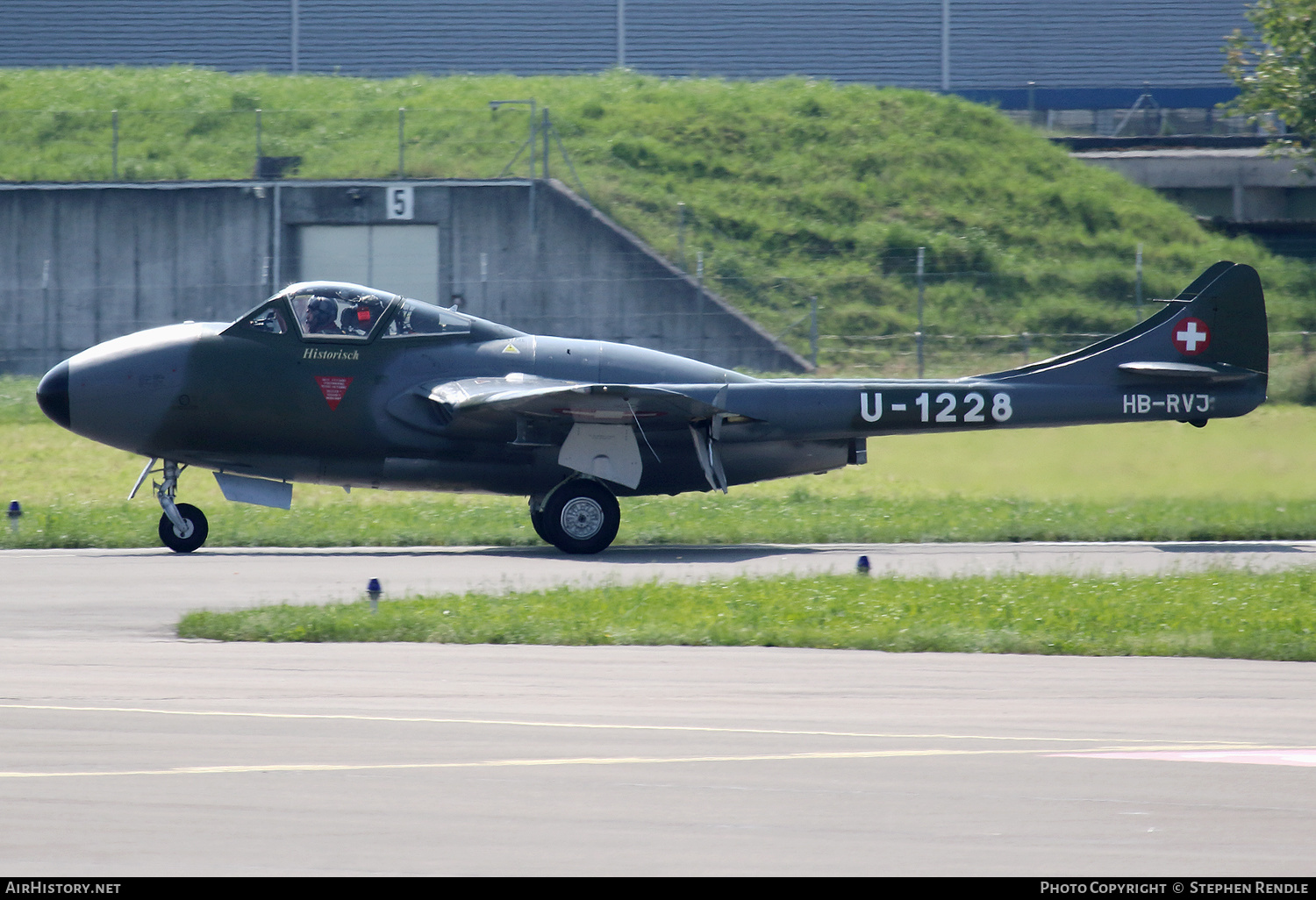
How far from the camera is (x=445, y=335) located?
51.2 feet

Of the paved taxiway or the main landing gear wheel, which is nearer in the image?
the paved taxiway

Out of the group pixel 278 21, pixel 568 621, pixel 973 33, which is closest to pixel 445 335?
pixel 568 621

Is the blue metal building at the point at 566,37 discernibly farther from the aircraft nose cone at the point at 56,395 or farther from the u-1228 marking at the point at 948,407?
the aircraft nose cone at the point at 56,395

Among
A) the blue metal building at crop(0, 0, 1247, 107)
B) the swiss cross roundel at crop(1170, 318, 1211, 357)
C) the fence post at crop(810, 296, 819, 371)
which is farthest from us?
the blue metal building at crop(0, 0, 1247, 107)

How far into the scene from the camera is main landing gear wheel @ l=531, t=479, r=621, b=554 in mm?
15070

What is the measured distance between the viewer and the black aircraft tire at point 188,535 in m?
15.1

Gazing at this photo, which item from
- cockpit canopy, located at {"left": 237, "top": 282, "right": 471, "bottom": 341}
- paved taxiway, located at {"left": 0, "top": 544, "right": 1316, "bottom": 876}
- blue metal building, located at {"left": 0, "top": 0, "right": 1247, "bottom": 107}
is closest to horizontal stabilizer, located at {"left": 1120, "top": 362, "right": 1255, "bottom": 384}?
paved taxiway, located at {"left": 0, "top": 544, "right": 1316, "bottom": 876}

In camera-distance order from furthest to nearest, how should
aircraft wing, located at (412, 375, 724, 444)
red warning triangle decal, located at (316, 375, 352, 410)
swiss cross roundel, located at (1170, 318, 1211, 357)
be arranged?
swiss cross roundel, located at (1170, 318, 1211, 357) → red warning triangle decal, located at (316, 375, 352, 410) → aircraft wing, located at (412, 375, 724, 444)

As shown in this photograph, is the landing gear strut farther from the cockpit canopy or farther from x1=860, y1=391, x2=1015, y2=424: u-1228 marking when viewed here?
x1=860, y1=391, x2=1015, y2=424: u-1228 marking

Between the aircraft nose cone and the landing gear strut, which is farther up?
the aircraft nose cone

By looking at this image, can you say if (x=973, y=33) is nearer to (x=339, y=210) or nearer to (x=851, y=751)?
(x=339, y=210)

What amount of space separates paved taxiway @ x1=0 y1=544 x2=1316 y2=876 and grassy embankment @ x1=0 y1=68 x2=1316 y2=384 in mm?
19548

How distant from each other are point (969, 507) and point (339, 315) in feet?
26.8

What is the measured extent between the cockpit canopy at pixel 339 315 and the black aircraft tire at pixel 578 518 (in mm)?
2210
